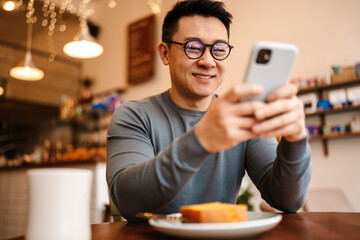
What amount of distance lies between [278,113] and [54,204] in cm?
45

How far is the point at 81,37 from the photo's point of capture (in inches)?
150

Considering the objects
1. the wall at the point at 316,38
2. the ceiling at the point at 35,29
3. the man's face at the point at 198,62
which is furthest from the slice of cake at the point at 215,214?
the ceiling at the point at 35,29

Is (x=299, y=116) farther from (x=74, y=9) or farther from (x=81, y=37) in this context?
(x=74, y=9)

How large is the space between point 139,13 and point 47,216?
529 cm

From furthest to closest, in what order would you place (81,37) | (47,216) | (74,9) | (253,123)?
(74,9), (81,37), (253,123), (47,216)

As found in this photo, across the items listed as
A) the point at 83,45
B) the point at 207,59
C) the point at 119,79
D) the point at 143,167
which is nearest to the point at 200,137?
the point at 143,167

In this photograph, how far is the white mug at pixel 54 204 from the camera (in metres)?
0.50

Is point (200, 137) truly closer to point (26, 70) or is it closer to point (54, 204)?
point (54, 204)

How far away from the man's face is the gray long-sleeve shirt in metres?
0.10

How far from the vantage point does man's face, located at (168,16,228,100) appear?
1.17m

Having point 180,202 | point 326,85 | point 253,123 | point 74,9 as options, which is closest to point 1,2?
point 74,9

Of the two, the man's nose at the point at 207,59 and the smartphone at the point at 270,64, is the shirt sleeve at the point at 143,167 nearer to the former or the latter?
the smartphone at the point at 270,64

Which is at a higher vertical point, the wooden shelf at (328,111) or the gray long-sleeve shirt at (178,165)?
the wooden shelf at (328,111)

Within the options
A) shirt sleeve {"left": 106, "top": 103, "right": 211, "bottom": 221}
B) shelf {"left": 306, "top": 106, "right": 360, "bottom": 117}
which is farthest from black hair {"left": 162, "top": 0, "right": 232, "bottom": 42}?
shelf {"left": 306, "top": 106, "right": 360, "bottom": 117}
